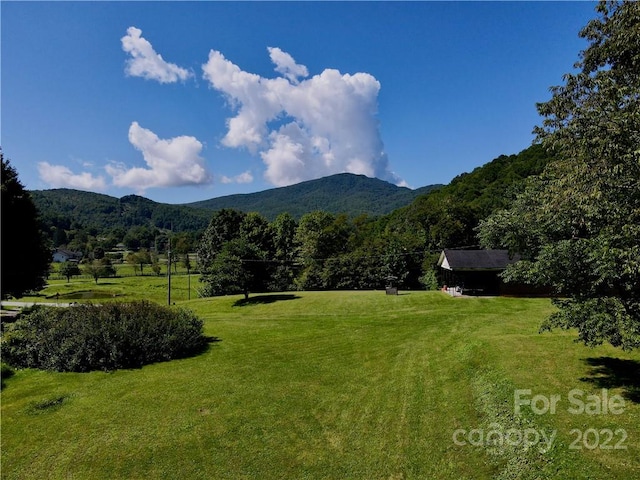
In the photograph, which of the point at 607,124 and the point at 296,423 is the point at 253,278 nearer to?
the point at 296,423

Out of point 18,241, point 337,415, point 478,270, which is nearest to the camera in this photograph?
point 337,415

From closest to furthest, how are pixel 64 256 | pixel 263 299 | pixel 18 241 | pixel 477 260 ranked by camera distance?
pixel 18 241
pixel 477 260
pixel 263 299
pixel 64 256

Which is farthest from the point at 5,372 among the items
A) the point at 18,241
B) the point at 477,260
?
the point at 477,260

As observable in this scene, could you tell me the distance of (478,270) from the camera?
1243 inches

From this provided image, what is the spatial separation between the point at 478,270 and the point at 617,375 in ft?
71.1

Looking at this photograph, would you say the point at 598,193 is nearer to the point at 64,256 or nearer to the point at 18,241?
the point at 18,241

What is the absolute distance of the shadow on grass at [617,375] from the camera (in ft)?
31.2

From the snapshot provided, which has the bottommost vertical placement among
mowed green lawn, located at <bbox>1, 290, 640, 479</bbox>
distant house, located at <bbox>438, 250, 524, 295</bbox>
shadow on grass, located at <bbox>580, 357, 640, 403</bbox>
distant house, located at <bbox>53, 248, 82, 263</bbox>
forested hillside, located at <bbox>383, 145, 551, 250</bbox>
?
mowed green lawn, located at <bbox>1, 290, 640, 479</bbox>

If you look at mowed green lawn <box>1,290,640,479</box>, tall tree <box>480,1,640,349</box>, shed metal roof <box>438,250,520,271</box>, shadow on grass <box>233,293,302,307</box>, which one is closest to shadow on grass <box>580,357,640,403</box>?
mowed green lawn <box>1,290,640,479</box>

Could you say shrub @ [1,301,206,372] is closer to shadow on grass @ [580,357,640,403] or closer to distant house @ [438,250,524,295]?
shadow on grass @ [580,357,640,403]

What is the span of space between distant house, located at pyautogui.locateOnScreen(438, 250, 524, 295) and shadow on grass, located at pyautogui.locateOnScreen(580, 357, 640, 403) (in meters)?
19.9

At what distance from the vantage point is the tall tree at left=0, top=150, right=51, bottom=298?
22.5 meters

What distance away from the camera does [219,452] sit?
27.7ft

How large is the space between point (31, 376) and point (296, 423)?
1134 cm
